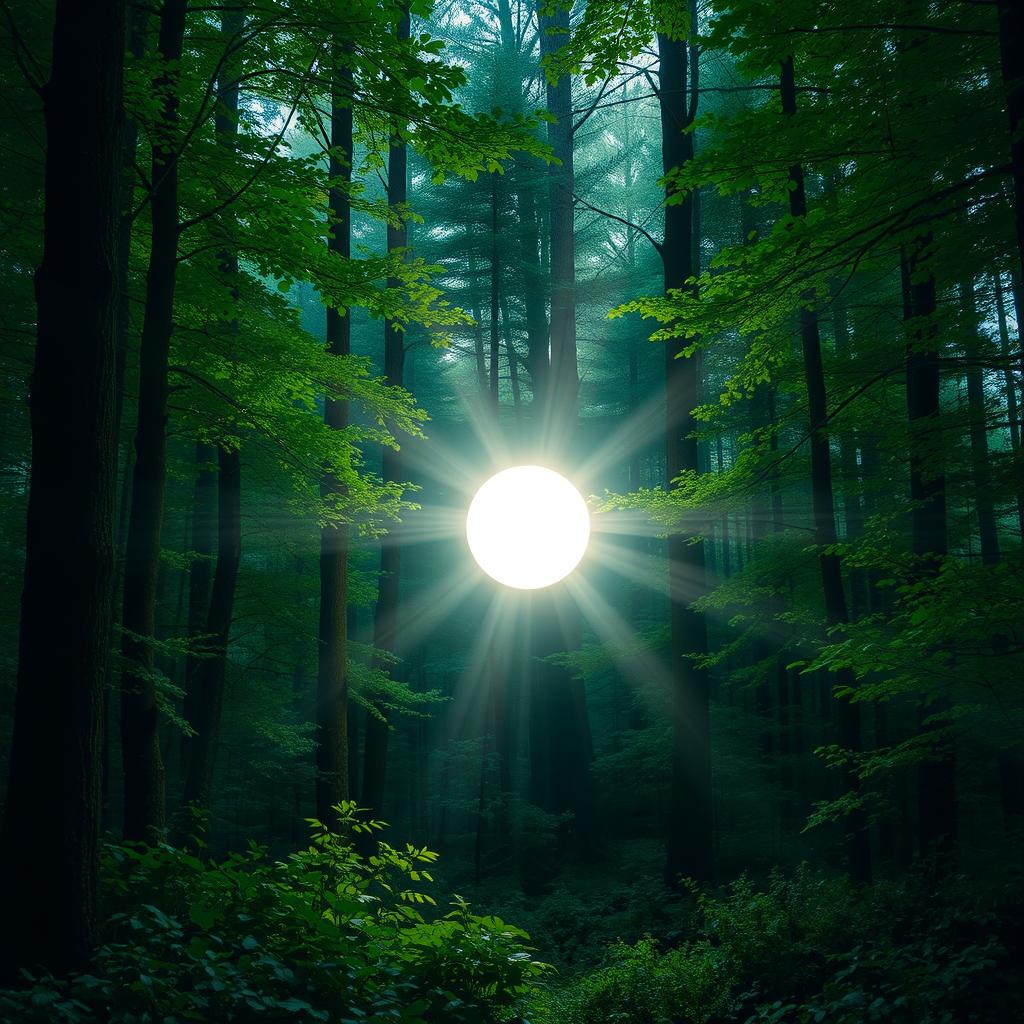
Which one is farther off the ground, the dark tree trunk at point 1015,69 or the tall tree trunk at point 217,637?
the dark tree trunk at point 1015,69

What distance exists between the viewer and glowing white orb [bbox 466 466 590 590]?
15.1m

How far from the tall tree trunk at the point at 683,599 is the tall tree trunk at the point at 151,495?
6670 millimetres

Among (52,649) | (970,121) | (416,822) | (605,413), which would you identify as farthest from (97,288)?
(605,413)

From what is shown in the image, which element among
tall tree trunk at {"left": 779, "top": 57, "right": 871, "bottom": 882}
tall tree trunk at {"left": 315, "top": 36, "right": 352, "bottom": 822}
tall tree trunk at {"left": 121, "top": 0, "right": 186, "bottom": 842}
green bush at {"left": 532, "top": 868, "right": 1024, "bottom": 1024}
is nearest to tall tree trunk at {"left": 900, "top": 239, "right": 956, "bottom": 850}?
tall tree trunk at {"left": 779, "top": 57, "right": 871, "bottom": 882}

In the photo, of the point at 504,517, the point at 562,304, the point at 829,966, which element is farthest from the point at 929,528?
the point at 504,517

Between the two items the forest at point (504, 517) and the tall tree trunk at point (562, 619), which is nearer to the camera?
the forest at point (504, 517)

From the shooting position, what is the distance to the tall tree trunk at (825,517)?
26.6 ft

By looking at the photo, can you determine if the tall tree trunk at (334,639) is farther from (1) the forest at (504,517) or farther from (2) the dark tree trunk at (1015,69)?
(2) the dark tree trunk at (1015,69)

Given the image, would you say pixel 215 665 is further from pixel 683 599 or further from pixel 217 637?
pixel 683 599

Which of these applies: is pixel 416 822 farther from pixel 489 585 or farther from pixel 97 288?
pixel 97 288

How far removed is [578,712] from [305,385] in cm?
1025

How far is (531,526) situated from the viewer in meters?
15.7

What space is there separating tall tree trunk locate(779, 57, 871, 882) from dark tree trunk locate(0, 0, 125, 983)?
664 cm

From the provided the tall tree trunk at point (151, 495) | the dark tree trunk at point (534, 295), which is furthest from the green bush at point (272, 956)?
the dark tree trunk at point (534, 295)
